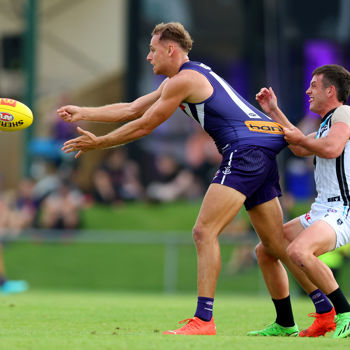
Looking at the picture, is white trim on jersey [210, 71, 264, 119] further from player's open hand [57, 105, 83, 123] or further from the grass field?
the grass field

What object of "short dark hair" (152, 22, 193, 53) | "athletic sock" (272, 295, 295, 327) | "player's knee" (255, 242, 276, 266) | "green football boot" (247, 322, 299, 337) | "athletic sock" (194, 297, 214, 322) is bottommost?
"green football boot" (247, 322, 299, 337)

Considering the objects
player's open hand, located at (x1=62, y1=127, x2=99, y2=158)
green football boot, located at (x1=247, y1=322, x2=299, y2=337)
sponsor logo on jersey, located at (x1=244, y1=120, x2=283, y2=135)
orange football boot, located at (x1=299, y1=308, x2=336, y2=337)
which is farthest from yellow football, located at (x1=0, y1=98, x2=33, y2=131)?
orange football boot, located at (x1=299, y1=308, x2=336, y2=337)

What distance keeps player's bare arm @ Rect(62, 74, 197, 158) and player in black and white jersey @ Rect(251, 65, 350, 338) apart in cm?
96

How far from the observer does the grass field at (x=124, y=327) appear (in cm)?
604

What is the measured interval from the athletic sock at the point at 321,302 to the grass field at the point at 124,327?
474mm

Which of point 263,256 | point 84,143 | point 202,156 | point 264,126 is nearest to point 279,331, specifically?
point 263,256

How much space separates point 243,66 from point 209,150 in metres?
2.37

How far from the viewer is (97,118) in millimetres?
7801

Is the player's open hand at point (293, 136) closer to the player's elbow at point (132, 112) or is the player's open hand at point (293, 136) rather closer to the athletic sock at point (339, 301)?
the athletic sock at point (339, 301)

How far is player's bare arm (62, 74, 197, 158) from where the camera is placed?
7.09 m

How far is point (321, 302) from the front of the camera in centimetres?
730

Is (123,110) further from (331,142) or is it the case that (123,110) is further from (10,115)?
(331,142)

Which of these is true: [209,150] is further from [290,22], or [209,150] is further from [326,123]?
[326,123]

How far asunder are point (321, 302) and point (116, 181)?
12121mm
